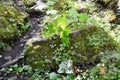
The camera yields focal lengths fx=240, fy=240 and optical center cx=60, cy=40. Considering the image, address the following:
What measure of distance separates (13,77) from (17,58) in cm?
66

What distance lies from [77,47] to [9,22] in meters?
3.06

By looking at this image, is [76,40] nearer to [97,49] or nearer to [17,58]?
[97,49]

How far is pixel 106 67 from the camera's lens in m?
5.35

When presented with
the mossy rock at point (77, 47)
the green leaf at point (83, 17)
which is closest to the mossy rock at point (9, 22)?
the mossy rock at point (77, 47)

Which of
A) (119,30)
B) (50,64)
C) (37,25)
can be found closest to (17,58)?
(50,64)

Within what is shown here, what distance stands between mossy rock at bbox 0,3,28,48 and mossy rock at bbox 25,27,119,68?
1.39 metres

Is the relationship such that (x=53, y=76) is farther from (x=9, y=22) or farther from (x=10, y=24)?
(x=9, y=22)

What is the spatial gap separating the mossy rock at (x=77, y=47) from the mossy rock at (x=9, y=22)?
1389mm

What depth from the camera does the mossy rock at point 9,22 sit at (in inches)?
288

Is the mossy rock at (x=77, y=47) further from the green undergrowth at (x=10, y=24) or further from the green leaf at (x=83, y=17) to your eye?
the green undergrowth at (x=10, y=24)

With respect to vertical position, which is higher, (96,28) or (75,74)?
(96,28)

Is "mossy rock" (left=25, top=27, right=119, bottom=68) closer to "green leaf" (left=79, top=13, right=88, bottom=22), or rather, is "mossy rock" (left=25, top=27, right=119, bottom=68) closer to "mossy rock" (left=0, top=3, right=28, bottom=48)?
"green leaf" (left=79, top=13, right=88, bottom=22)

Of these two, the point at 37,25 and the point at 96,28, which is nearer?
the point at 96,28

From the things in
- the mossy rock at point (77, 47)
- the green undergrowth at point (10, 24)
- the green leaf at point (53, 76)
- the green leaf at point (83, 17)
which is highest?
the green undergrowth at point (10, 24)
